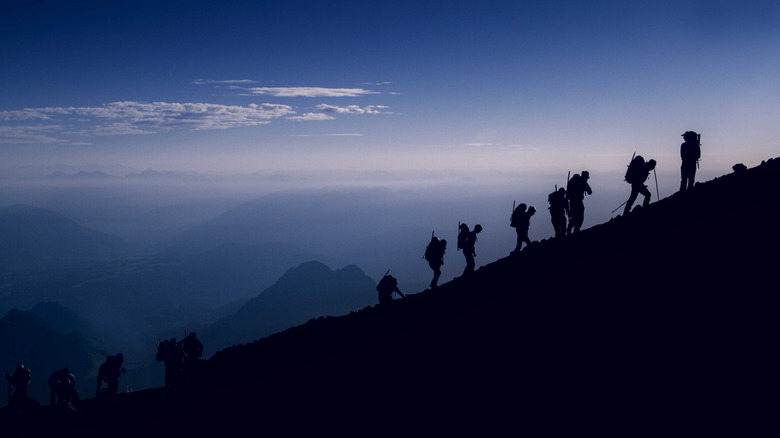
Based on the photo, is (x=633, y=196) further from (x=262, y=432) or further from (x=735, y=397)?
(x=262, y=432)

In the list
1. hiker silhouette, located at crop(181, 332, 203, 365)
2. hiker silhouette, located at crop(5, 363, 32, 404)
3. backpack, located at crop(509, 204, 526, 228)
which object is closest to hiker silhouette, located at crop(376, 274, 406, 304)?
backpack, located at crop(509, 204, 526, 228)

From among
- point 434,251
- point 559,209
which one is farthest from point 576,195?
point 434,251

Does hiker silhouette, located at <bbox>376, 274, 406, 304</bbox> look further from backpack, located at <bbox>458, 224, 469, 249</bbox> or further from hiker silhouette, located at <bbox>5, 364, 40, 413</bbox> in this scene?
hiker silhouette, located at <bbox>5, 364, 40, 413</bbox>

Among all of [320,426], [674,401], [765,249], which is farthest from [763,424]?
[320,426]

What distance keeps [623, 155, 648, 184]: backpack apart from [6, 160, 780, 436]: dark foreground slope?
5.76 ft

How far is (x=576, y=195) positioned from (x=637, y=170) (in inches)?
104

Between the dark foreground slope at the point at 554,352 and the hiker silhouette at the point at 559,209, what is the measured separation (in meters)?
2.61

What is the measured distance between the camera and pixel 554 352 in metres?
11.1

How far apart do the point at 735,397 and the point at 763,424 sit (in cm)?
67

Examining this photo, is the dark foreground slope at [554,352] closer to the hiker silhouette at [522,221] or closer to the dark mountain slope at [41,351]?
the hiker silhouette at [522,221]

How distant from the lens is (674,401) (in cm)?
858

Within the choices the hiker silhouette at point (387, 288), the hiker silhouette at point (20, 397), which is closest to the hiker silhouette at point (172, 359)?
the hiker silhouette at point (20, 397)

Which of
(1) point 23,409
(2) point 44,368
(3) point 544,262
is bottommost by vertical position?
(2) point 44,368

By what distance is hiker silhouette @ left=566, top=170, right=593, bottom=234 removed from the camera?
62.4 feet
